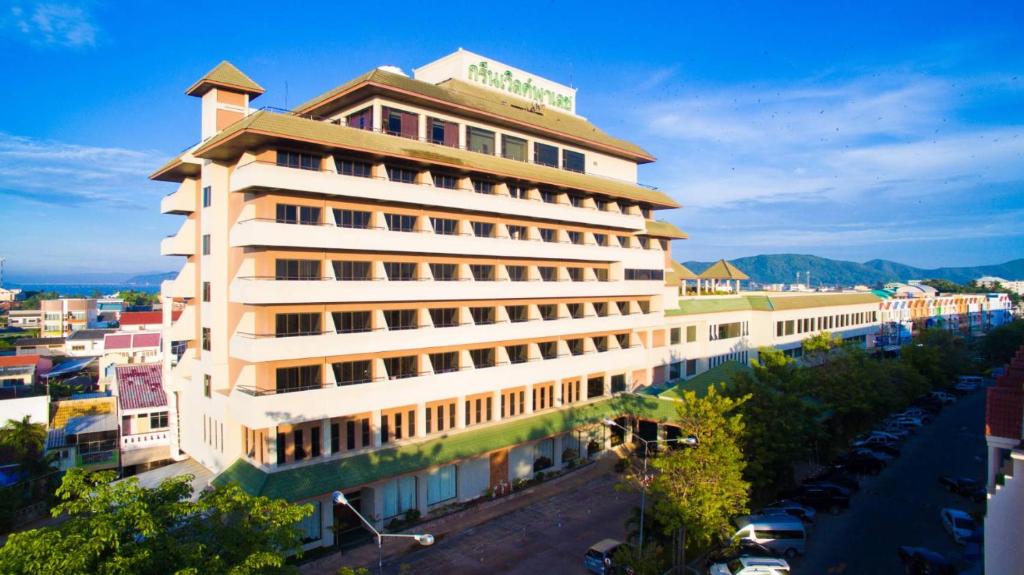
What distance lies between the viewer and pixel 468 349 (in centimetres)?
4797

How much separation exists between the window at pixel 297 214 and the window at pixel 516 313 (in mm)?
18386

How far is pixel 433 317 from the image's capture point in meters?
46.2

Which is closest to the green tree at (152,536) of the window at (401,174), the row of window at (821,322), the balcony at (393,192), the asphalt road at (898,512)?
the balcony at (393,192)

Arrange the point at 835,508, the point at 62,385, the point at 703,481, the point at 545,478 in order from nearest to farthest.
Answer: the point at 703,481, the point at 835,508, the point at 545,478, the point at 62,385

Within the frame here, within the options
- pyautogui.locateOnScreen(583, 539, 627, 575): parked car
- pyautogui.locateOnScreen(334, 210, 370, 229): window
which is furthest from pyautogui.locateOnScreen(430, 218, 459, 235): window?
pyautogui.locateOnScreen(583, 539, 627, 575): parked car

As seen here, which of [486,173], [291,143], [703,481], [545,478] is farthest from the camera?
[545,478]

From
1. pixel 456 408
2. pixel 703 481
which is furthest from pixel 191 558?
pixel 456 408

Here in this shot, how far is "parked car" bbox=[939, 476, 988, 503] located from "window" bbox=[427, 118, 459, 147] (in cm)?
4766

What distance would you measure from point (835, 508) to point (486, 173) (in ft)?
118

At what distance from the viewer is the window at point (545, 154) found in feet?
182

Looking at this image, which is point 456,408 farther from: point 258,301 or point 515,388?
point 258,301

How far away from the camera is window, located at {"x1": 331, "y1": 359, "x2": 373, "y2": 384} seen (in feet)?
132

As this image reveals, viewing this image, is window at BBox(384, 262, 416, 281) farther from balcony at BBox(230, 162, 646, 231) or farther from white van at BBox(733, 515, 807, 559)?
white van at BBox(733, 515, 807, 559)

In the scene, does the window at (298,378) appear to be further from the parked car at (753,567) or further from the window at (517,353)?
the parked car at (753,567)
